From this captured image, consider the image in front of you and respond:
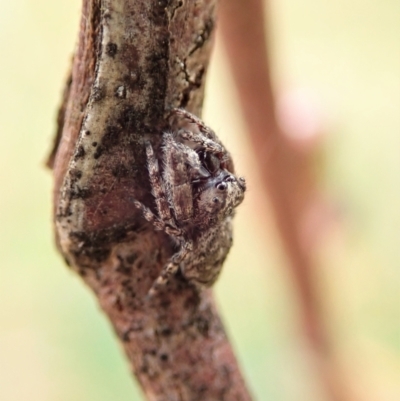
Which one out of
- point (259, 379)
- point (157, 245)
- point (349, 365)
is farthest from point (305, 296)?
point (157, 245)

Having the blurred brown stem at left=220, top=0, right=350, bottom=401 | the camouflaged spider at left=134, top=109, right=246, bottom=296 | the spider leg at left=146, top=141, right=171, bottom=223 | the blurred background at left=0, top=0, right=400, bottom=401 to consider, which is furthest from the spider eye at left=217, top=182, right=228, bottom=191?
the blurred background at left=0, top=0, right=400, bottom=401

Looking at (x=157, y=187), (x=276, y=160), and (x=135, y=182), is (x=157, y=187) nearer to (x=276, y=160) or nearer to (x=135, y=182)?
(x=135, y=182)

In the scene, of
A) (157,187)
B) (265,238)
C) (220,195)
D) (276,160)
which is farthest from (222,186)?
(265,238)

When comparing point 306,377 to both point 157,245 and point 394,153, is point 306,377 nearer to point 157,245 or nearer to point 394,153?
point 394,153

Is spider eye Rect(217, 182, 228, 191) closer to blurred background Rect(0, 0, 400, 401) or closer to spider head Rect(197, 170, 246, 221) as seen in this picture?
spider head Rect(197, 170, 246, 221)

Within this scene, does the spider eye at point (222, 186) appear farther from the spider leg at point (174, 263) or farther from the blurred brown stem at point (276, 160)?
the blurred brown stem at point (276, 160)

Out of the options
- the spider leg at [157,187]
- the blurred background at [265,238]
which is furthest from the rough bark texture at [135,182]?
the blurred background at [265,238]

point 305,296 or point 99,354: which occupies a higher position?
point 305,296
